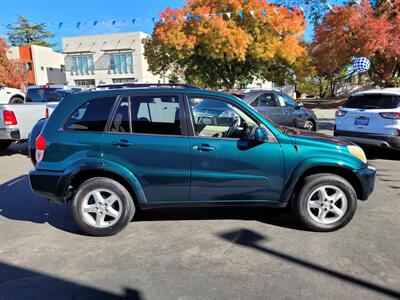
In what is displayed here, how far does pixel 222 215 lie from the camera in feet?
16.6

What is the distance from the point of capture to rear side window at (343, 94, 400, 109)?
7602mm

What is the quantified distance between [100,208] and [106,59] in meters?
55.7

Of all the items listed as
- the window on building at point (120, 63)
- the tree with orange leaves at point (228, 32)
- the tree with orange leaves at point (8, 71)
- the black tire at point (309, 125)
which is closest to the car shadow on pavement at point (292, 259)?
the black tire at point (309, 125)

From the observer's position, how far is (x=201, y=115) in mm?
4531

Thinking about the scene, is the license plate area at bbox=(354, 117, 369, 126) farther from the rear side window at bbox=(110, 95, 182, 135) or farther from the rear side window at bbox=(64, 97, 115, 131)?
the rear side window at bbox=(64, 97, 115, 131)

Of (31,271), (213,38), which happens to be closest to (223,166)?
(31,271)

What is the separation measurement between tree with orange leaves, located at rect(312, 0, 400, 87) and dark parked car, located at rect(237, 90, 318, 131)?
28.0ft

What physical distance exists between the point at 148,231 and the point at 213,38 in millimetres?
21708

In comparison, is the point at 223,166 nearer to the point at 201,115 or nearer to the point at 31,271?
the point at 201,115

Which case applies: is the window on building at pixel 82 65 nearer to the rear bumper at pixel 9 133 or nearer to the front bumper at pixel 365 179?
the rear bumper at pixel 9 133

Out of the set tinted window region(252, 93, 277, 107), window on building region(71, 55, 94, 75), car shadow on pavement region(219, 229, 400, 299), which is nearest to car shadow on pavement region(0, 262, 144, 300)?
car shadow on pavement region(219, 229, 400, 299)

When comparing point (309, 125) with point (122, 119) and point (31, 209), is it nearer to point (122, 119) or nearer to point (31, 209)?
point (122, 119)

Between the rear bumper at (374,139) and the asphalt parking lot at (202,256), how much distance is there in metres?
2.56

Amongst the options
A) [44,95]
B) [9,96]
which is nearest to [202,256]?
[44,95]
